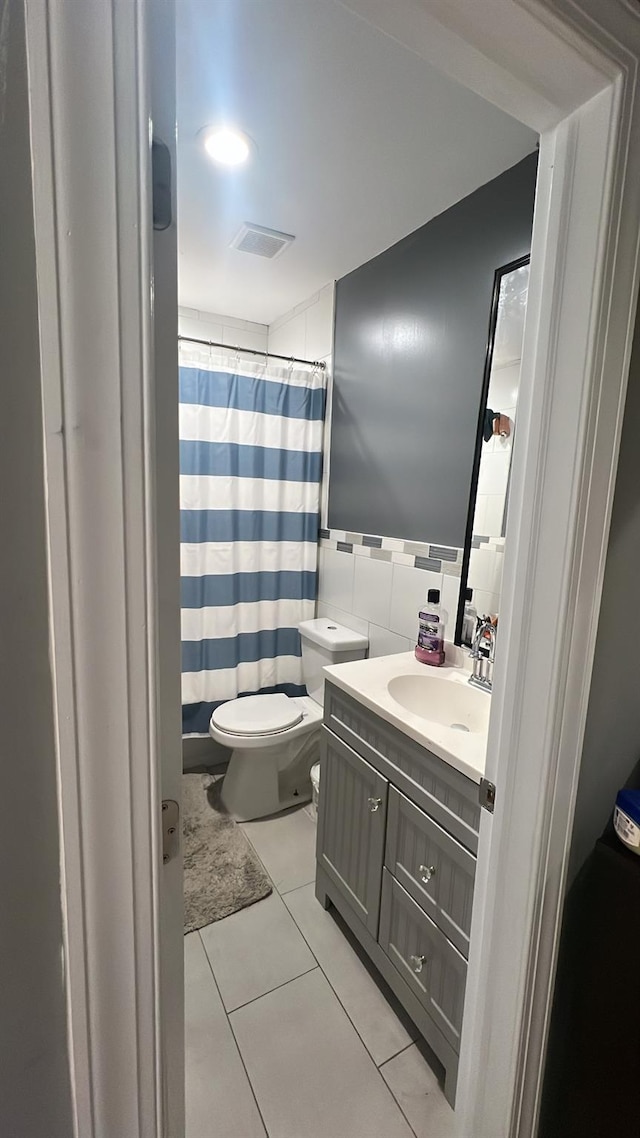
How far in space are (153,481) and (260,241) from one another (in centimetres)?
192

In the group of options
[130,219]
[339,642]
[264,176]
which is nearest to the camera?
[130,219]

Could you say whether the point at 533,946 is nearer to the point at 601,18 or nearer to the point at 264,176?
the point at 601,18

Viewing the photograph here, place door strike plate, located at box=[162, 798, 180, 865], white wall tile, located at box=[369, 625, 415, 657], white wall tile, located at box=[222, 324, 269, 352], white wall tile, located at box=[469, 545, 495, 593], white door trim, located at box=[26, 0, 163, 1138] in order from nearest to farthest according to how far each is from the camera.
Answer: white door trim, located at box=[26, 0, 163, 1138] → door strike plate, located at box=[162, 798, 180, 865] → white wall tile, located at box=[469, 545, 495, 593] → white wall tile, located at box=[369, 625, 415, 657] → white wall tile, located at box=[222, 324, 269, 352]

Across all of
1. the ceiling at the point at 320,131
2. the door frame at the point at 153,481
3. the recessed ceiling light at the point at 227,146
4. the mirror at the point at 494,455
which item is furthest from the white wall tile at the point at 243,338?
the door frame at the point at 153,481

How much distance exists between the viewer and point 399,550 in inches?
73.8

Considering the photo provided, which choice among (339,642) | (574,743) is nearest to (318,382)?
(339,642)

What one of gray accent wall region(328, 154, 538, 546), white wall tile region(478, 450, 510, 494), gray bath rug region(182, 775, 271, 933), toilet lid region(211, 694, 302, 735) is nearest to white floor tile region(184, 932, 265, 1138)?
gray bath rug region(182, 775, 271, 933)

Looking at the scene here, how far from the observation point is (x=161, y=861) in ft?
1.43

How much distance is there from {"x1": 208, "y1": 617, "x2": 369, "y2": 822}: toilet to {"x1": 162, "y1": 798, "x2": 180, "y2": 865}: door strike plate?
1449 mm

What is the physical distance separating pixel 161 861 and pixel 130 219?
1.79 feet

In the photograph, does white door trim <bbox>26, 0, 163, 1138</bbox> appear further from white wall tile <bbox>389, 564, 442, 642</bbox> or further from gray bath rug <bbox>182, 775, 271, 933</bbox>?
white wall tile <bbox>389, 564, 442, 642</bbox>

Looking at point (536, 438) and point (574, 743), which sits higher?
point (536, 438)

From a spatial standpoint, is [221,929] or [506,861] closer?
[506,861]

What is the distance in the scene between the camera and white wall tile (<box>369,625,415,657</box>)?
6.08ft
